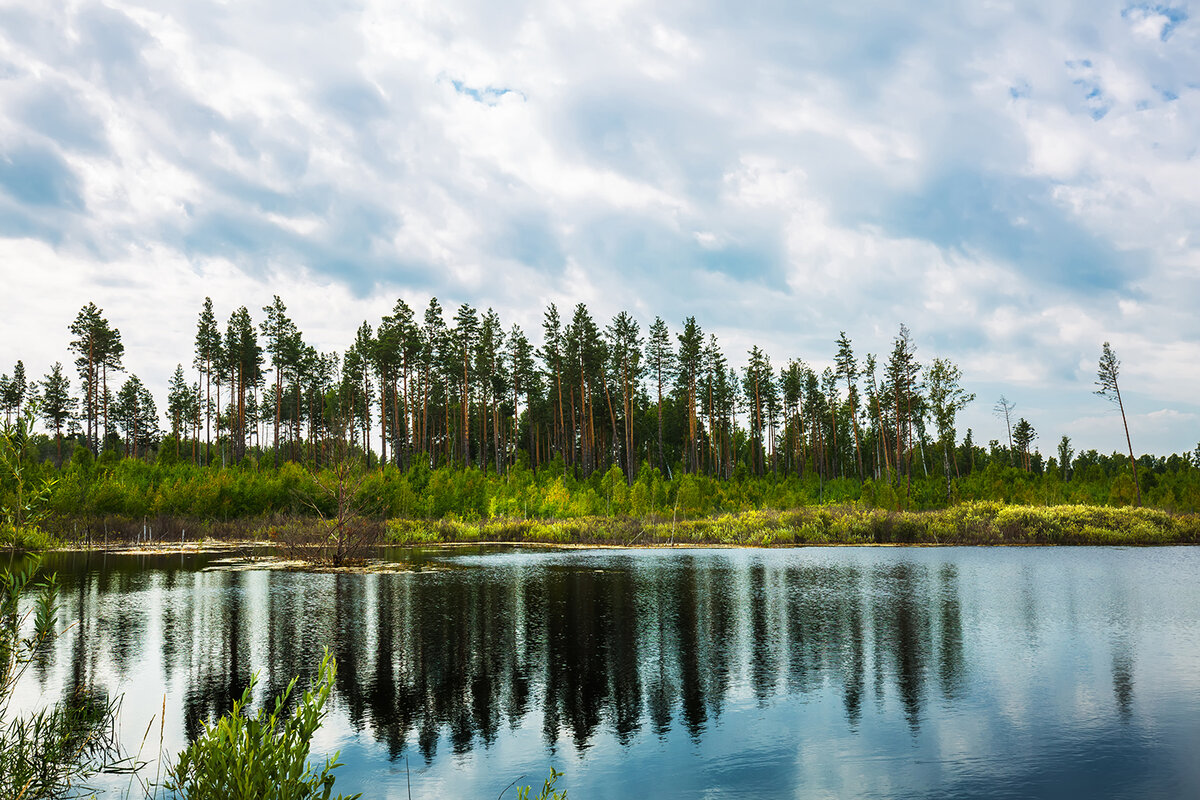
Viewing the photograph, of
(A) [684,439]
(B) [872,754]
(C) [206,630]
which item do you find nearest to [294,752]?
(B) [872,754]

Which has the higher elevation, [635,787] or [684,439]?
[684,439]

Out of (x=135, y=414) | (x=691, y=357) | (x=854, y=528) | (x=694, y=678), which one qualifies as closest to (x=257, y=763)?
(x=694, y=678)

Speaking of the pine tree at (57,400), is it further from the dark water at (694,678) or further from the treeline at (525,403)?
the dark water at (694,678)

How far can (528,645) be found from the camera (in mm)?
13781

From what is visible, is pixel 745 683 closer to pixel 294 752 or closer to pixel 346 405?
pixel 294 752

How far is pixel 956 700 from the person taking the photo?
1020 centimetres

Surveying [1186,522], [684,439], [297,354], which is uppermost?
[297,354]

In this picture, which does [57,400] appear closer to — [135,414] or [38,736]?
[135,414]

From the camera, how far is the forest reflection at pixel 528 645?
9.78m

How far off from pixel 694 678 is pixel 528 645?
3776 millimetres

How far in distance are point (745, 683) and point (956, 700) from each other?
2.99m

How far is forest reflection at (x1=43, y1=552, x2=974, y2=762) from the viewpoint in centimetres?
978

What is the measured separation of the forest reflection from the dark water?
0.23ft

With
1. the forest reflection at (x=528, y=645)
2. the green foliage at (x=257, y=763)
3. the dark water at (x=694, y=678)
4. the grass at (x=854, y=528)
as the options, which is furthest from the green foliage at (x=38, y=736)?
the grass at (x=854, y=528)
